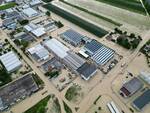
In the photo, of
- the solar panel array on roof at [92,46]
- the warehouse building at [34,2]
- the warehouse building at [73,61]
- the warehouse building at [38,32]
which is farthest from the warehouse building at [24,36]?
the warehouse building at [34,2]

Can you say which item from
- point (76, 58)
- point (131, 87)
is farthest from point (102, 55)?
point (131, 87)

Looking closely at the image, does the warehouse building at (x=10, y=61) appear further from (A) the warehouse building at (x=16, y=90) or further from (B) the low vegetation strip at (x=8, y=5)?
(B) the low vegetation strip at (x=8, y=5)

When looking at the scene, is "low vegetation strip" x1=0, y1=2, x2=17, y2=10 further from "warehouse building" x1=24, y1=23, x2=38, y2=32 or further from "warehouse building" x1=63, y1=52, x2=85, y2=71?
"warehouse building" x1=63, y1=52, x2=85, y2=71

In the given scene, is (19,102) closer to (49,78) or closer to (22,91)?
(22,91)

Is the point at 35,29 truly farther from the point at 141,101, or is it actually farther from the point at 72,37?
the point at 141,101

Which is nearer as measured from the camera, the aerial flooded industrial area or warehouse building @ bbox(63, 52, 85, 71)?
the aerial flooded industrial area

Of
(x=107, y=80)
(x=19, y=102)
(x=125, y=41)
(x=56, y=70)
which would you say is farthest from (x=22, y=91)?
(x=125, y=41)

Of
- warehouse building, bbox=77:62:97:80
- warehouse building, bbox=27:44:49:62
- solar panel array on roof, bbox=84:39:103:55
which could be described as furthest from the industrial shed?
warehouse building, bbox=77:62:97:80

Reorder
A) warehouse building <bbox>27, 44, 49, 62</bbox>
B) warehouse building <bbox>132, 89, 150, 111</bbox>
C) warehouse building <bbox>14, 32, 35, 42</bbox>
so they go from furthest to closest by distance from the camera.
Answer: warehouse building <bbox>14, 32, 35, 42</bbox>
warehouse building <bbox>27, 44, 49, 62</bbox>
warehouse building <bbox>132, 89, 150, 111</bbox>
